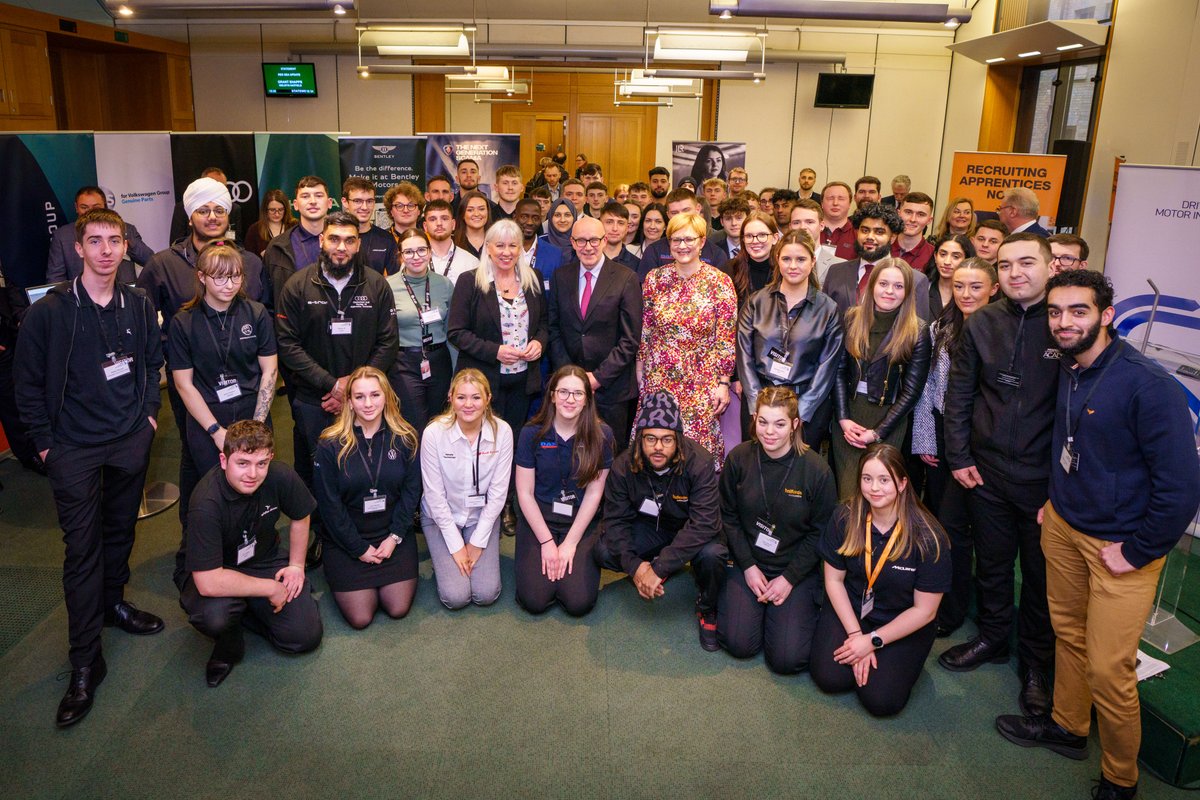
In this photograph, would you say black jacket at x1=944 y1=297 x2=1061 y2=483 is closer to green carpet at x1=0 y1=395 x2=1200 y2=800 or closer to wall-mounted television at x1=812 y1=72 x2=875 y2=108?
green carpet at x1=0 y1=395 x2=1200 y2=800

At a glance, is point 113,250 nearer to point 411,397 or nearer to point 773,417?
point 411,397

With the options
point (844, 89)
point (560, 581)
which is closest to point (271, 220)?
point (560, 581)

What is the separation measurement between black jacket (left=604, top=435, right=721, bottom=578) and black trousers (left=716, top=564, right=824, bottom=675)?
0.27 meters

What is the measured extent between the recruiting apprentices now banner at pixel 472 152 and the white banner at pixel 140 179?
2.21 meters

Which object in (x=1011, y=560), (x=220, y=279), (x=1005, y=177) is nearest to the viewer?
(x=1011, y=560)

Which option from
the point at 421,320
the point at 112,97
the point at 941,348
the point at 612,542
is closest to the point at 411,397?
the point at 421,320

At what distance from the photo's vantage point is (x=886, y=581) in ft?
10.2

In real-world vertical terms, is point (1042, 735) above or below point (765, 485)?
below

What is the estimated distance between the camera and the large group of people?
2811 mm

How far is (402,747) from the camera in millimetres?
2889

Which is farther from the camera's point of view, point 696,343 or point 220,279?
point 696,343

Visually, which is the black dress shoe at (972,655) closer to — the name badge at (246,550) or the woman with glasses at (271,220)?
the name badge at (246,550)

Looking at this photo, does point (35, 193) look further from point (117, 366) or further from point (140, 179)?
point (117, 366)

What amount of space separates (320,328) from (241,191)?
3.54m
